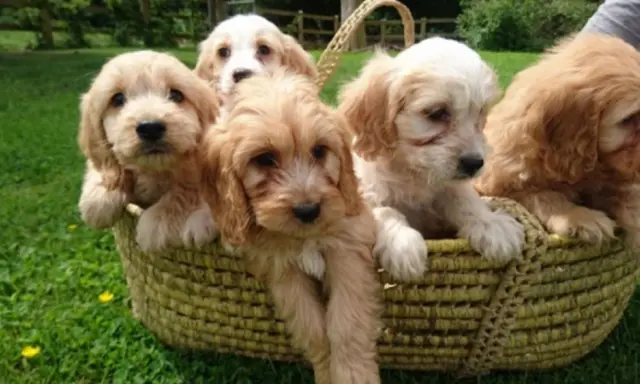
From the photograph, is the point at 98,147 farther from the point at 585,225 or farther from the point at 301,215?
the point at 585,225

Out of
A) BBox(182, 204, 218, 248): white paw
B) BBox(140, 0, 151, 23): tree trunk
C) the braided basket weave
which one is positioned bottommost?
BBox(140, 0, 151, 23): tree trunk

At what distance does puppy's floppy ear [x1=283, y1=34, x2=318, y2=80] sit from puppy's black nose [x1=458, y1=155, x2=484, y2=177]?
155 centimetres

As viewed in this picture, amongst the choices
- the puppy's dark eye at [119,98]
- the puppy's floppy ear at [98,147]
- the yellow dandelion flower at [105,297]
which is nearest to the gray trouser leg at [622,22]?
the puppy's dark eye at [119,98]

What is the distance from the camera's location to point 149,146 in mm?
2766

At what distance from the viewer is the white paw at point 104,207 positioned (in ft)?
9.80

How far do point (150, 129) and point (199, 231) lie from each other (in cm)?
47

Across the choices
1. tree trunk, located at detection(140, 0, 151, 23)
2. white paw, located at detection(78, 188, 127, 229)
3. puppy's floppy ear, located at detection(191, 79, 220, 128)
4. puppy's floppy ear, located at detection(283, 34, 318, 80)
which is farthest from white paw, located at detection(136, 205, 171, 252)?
tree trunk, located at detection(140, 0, 151, 23)

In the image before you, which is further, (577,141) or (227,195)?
(577,141)

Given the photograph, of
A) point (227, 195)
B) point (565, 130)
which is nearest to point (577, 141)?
point (565, 130)

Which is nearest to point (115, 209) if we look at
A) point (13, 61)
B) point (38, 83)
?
point (38, 83)

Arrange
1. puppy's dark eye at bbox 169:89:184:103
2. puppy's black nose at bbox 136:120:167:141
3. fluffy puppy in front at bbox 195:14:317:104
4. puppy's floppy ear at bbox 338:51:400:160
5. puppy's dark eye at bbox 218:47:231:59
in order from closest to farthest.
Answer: puppy's black nose at bbox 136:120:167:141, puppy's floppy ear at bbox 338:51:400:160, puppy's dark eye at bbox 169:89:184:103, fluffy puppy in front at bbox 195:14:317:104, puppy's dark eye at bbox 218:47:231:59

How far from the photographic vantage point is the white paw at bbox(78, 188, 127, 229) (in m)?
2.99

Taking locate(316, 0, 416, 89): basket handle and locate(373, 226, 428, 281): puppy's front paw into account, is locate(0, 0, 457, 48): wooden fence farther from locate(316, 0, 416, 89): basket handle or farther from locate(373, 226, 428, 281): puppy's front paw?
locate(373, 226, 428, 281): puppy's front paw

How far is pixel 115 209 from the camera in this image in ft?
9.84
